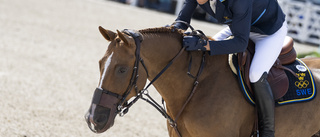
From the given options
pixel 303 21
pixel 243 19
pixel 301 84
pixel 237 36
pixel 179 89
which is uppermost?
pixel 243 19

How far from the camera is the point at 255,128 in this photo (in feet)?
12.2

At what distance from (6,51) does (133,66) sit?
7.22 meters

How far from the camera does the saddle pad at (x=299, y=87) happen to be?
3.83 m

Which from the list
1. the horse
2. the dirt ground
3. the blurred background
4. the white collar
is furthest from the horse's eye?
the blurred background

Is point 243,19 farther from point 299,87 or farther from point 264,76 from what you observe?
point 299,87

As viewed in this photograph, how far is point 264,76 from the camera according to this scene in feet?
11.8

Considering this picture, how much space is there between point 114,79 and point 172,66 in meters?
0.61

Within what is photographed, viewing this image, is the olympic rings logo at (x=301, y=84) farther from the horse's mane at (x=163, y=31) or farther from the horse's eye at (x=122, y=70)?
the horse's eye at (x=122, y=70)

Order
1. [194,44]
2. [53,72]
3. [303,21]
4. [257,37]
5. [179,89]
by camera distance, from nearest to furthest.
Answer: [194,44], [179,89], [257,37], [53,72], [303,21]

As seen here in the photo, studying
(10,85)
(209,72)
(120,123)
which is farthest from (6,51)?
(209,72)

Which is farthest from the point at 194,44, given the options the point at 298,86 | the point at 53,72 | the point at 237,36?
the point at 53,72

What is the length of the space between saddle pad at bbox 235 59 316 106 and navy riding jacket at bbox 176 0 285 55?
14.0 inches

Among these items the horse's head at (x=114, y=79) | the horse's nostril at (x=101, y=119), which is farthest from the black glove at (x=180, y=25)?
the horse's nostril at (x=101, y=119)

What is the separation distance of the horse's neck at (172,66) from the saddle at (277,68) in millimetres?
187
